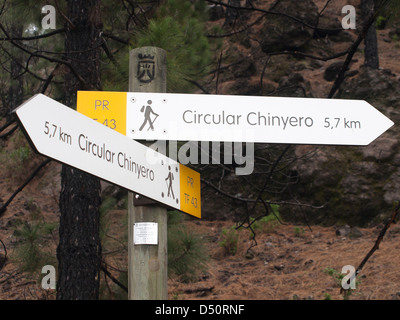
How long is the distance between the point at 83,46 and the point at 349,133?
9.57 ft

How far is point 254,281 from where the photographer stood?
6.35 meters

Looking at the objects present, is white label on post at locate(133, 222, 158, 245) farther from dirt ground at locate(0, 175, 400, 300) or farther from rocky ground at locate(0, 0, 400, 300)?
dirt ground at locate(0, 175, 400, 300)

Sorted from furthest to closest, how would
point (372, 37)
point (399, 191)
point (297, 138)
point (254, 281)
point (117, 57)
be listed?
point (372, 37)
point (399, 191)
point (254, 281)
point (117, 57)
point (297, 138)

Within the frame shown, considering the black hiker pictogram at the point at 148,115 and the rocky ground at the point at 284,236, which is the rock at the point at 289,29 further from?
the black hiker pictogram at the point at 148,115

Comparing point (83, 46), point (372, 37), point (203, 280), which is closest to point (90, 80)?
point (83, 46)

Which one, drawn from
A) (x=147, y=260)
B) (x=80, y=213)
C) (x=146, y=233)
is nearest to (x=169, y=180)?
(x=146, y=233)

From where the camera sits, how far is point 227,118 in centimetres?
248

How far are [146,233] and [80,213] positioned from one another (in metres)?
2.14

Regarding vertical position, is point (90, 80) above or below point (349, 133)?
above

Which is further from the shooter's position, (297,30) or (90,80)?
(297,30)

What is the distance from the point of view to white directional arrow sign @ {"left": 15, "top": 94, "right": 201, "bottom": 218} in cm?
168

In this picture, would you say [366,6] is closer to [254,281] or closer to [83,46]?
[254,281]

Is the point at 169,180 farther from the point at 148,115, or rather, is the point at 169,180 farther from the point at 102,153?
the point at 102,153
